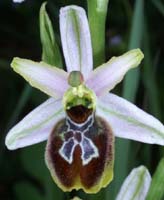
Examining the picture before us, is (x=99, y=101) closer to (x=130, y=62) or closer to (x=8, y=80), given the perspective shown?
(x=130, y=62)

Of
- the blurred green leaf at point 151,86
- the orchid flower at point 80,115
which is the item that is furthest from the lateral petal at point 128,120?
the blurred green leaf at point 151,86

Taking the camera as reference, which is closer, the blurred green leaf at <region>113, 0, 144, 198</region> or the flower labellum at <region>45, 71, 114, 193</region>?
the flower labellum at <region>45, 71, 114, 193</region>

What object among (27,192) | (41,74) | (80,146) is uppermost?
(41,74)

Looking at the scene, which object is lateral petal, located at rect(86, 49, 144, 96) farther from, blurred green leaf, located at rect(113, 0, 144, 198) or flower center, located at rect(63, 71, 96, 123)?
blurred green leaf, located at rect(113, 0, 144, 198)

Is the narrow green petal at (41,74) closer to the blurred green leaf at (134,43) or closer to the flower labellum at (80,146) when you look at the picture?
the flower labellum at (80,146)

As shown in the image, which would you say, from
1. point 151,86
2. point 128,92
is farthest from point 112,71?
point 151,86

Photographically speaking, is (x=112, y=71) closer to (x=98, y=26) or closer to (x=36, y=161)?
(x=98, y=26)

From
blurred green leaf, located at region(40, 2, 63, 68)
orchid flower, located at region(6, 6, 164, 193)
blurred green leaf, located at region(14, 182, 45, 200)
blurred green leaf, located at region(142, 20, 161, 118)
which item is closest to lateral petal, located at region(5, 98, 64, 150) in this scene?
orchid flower, located at region(6, 6, 164, 193)
